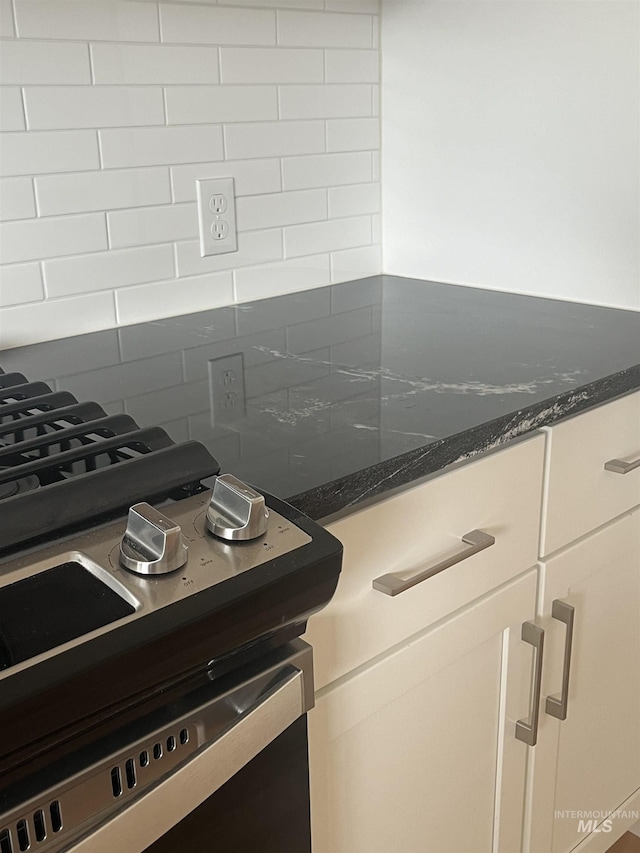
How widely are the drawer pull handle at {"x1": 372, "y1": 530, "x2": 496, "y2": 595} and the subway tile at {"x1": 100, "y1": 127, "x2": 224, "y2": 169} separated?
79 cm

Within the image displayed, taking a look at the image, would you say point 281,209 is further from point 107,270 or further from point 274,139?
point 107,270

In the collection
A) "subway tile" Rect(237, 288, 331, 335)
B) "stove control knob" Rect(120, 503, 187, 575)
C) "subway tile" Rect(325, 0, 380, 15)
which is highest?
"subway tile" Rect(325, 0, 380, 15)

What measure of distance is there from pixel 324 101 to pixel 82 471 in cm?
104

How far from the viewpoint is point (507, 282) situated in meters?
1.58

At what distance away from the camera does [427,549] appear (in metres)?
0.95

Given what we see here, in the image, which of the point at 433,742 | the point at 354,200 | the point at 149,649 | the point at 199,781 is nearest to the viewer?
the point at 149,649

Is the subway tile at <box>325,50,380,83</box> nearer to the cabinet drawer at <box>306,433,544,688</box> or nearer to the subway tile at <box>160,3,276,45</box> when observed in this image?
the subway tile at <box>160,3,276,45</box>

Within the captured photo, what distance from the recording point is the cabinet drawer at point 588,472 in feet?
3.59

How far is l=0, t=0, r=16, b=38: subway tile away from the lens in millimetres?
1175

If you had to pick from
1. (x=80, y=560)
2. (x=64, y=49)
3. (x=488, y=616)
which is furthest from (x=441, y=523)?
(x=64, y=49)

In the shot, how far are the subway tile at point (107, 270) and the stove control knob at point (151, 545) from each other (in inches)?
30.4

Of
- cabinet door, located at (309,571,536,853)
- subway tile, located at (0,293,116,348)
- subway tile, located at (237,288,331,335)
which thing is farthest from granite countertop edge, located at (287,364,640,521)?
subway tile, located at (0,293,116,348)

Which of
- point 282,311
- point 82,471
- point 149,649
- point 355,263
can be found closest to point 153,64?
point 282,311

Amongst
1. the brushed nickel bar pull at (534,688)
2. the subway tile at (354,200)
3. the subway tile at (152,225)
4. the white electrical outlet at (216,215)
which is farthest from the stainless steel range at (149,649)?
the subway tile at (354,200)
